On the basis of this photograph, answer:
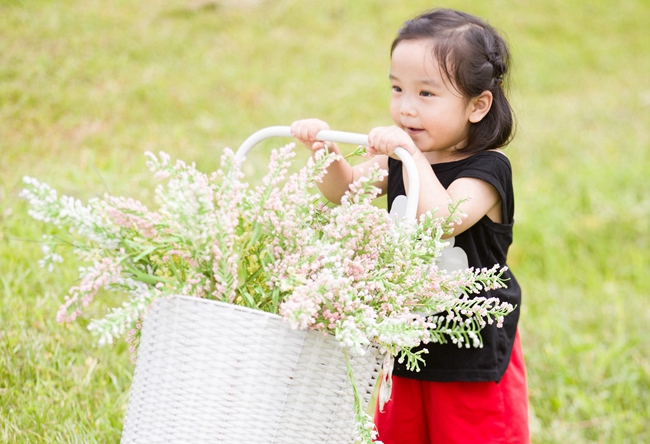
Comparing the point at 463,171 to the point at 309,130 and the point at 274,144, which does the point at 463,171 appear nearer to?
the point at 309,130

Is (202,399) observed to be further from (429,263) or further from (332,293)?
(429,263)

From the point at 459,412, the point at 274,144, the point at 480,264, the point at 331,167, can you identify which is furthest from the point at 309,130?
the point at 274,144

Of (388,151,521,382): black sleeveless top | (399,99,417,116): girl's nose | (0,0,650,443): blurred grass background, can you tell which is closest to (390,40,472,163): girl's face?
(399,99,417,116): girl's nose

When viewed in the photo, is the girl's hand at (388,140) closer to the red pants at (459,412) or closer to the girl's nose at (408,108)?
the girl's nose at (408,108)

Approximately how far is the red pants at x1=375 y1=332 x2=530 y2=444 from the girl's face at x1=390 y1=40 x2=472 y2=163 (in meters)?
0.74

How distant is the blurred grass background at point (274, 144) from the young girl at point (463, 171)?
34 centimetres

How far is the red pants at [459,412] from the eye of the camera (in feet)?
7.07

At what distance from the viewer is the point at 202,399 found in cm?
154

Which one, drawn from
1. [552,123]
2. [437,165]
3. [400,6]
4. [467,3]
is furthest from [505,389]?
[467,3]

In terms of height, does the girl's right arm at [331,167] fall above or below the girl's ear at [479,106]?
below

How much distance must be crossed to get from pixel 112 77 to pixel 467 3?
5209 mm

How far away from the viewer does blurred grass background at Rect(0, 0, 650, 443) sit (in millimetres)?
2738

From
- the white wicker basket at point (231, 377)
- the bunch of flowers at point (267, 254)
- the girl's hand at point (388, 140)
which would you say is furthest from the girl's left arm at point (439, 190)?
the white wicker basket at point (231, 377)

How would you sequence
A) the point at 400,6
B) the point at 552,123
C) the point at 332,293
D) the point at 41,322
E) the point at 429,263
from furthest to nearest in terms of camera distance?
the point at 400,6 → the point at 552,123 → the point at 41,322 → the point at 429,263 → the point at 332,293
